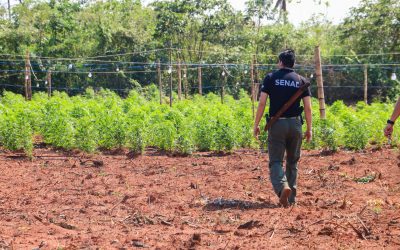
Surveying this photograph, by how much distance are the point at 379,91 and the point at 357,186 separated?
24.3 meters

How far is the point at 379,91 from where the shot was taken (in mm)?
31703

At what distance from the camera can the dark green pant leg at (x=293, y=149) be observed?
709 cm

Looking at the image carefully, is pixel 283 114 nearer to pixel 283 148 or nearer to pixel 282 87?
pixel 282 87

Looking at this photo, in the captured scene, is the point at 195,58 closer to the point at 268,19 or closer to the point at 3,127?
the point at 268,19

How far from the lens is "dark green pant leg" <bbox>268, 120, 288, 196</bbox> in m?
7.00

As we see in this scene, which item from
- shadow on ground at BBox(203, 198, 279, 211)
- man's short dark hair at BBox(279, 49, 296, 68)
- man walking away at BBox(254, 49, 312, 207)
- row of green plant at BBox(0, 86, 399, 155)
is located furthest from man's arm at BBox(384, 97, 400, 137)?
row of green plant at BBox(0, 86, 399, 155)

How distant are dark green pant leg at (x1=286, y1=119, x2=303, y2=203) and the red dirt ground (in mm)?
237

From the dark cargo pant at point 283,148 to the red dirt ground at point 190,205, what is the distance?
0.30m

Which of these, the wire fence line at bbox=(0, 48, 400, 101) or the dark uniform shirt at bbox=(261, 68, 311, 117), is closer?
the dark uniform shirt at bbox=(261, 68, 311, 117)

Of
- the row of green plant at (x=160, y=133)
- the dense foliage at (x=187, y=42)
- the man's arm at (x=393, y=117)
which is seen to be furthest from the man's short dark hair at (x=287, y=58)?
the dense foliage at (x=187, y=42)

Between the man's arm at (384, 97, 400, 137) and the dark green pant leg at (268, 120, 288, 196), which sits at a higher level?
the man's arm at (384, 97, 400, 137)

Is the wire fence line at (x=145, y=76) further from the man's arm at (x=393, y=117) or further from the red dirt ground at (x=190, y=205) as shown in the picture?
the man's arm at (x=393, y=117)

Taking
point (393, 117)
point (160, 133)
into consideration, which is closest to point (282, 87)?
point (393, 117)

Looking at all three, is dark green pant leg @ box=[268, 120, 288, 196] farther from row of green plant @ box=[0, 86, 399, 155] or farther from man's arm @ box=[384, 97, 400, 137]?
row of green plant @ box=[0, 86, 399, 155]
